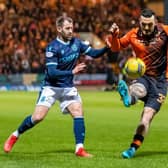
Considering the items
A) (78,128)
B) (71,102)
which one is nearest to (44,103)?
(71,102)

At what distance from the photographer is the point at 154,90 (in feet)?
34.9

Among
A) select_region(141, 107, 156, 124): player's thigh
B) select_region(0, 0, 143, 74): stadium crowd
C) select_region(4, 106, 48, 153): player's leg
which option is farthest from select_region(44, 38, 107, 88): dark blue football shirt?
select_region(0, 0, 143, 74): stadium crowd

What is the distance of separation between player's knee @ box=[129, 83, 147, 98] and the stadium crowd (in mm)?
27463

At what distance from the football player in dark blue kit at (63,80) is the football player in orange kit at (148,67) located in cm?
48

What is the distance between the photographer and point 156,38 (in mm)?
10633

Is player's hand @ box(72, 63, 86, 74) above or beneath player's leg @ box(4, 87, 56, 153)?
above

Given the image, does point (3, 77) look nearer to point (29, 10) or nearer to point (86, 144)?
point (29, 10)

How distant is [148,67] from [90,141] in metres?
2.94

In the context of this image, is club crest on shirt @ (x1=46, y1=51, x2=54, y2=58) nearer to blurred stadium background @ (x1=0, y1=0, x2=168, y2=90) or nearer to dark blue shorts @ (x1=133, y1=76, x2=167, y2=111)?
dark blue shorts @ (x1=133, y1=76, x2=167, y2=111)

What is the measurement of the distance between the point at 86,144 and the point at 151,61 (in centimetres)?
260

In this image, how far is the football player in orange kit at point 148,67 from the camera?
10.5 metres

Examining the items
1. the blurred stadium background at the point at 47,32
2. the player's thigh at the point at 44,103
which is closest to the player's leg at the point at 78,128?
the player's thigh at the point at 44,103

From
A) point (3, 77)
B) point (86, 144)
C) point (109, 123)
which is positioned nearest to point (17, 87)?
point (3, 77)

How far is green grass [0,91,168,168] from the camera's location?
32.3 feet
